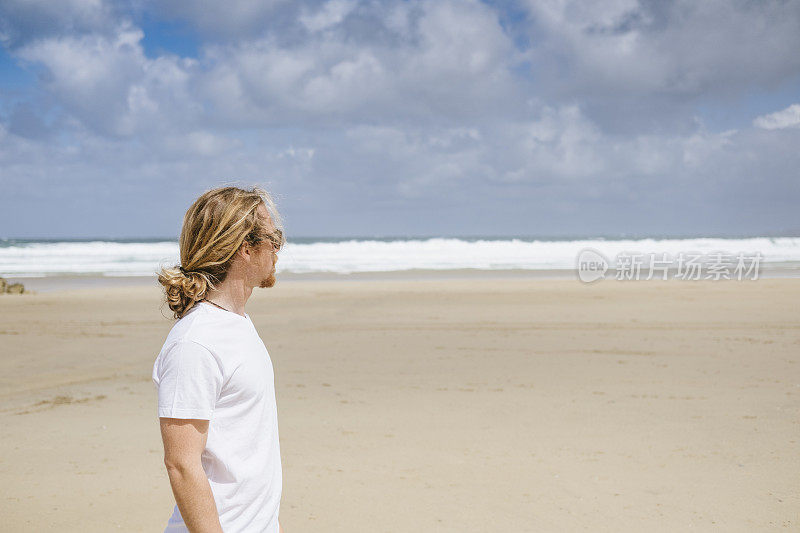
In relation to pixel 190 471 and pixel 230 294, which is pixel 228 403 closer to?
pixel 190 471

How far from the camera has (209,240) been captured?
1.61 metres

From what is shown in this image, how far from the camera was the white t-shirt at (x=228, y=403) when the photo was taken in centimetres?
144

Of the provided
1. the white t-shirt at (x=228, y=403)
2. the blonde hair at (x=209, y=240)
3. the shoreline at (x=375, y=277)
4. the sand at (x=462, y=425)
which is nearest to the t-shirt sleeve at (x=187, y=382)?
the white t-shirt at (x=228, y=403)

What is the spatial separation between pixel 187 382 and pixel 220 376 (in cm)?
8

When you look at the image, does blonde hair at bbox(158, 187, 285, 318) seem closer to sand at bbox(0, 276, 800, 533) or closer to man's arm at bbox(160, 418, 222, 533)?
man's arm at bbox(160, 418, 222, 533)

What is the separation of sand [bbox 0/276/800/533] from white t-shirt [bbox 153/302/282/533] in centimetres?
234

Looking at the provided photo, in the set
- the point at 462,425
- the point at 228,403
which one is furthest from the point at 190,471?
the point at 462,425

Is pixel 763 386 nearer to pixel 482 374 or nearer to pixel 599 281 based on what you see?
pixel 482 374

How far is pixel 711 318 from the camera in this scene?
1236cm

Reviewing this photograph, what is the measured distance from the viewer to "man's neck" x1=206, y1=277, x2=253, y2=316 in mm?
1659

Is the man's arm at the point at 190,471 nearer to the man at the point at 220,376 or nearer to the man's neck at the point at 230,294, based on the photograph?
the man at the point at 220,376

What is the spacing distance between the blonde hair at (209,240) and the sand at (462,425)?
263 centimetres

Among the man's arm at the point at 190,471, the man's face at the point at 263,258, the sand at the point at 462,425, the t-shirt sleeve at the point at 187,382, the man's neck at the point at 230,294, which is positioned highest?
the man's face at the point at 263,258

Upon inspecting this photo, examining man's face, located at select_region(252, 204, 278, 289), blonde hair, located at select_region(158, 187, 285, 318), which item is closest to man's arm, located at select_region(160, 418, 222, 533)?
blonde hair, located at select_region(158, 187, 285, 318)
